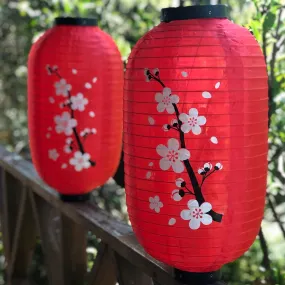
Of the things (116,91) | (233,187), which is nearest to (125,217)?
(116,91)

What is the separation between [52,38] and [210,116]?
71cm

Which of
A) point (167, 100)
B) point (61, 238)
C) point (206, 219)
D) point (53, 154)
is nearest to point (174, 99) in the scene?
point (167, 100)

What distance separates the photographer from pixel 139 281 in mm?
1383

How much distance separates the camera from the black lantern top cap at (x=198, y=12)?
38.7 inches

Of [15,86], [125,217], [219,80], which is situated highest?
[219,80]

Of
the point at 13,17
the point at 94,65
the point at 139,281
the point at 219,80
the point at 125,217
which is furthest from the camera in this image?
the point at 13,17

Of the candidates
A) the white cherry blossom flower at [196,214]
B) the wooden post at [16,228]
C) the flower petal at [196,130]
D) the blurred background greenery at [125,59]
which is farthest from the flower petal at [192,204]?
the wooden post at [16,228]

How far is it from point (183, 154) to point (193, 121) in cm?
6

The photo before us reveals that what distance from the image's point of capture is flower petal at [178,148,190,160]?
96cm

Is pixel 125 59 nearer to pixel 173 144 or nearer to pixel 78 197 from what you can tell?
pixel 78 197

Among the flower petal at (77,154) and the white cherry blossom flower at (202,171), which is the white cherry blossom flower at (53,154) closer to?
the flower petal at (77,154)

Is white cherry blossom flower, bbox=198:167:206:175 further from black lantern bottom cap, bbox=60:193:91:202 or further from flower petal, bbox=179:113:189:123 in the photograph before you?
black lantern bottom cap, bbox=60:193:91:202

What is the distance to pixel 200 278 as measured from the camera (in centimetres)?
111

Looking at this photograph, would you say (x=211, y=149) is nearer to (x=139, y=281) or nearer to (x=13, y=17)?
(x=139, y=281)
